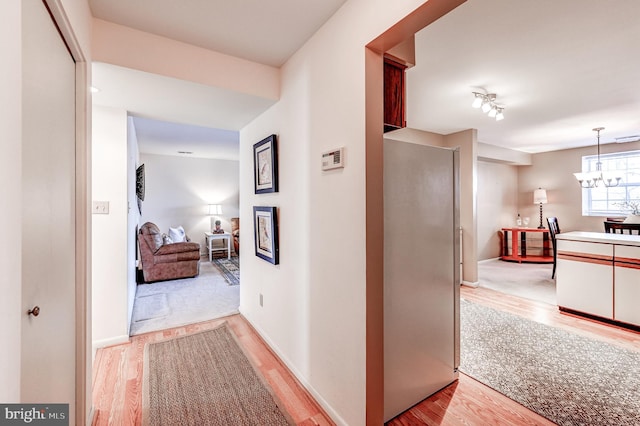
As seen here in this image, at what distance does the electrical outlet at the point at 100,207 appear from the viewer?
2.62m

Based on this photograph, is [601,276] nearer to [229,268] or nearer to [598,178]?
[598,178]

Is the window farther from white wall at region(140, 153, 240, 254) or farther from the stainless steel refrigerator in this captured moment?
white wall at region(140, 153, 240, 254)

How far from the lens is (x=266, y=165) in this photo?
2648 millimetres

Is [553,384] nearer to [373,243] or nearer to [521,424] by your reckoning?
[521,424]

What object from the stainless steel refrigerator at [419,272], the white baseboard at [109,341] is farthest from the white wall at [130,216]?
the stainless steel refrigerator at [419,272]

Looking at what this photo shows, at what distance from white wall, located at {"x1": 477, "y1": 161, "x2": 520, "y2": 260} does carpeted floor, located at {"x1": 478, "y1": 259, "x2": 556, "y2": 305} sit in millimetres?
433

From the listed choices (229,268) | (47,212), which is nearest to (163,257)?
(229,268)

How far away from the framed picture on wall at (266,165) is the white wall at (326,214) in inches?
3.4

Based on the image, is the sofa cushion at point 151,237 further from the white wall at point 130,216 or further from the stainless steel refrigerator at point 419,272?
the stainless steel refrigerator at point 419,272

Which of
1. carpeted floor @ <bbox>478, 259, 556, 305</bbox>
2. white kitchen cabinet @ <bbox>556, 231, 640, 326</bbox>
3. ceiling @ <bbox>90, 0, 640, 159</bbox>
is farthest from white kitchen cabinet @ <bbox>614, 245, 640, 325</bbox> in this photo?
ceiling @ <bbox>90, 0, 640, 159</bbox>

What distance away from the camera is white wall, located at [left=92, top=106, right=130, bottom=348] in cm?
263

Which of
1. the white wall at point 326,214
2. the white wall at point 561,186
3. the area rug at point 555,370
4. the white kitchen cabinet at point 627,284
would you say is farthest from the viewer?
the white wall at point 561,186

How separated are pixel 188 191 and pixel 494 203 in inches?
289

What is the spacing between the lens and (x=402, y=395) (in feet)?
5.96
